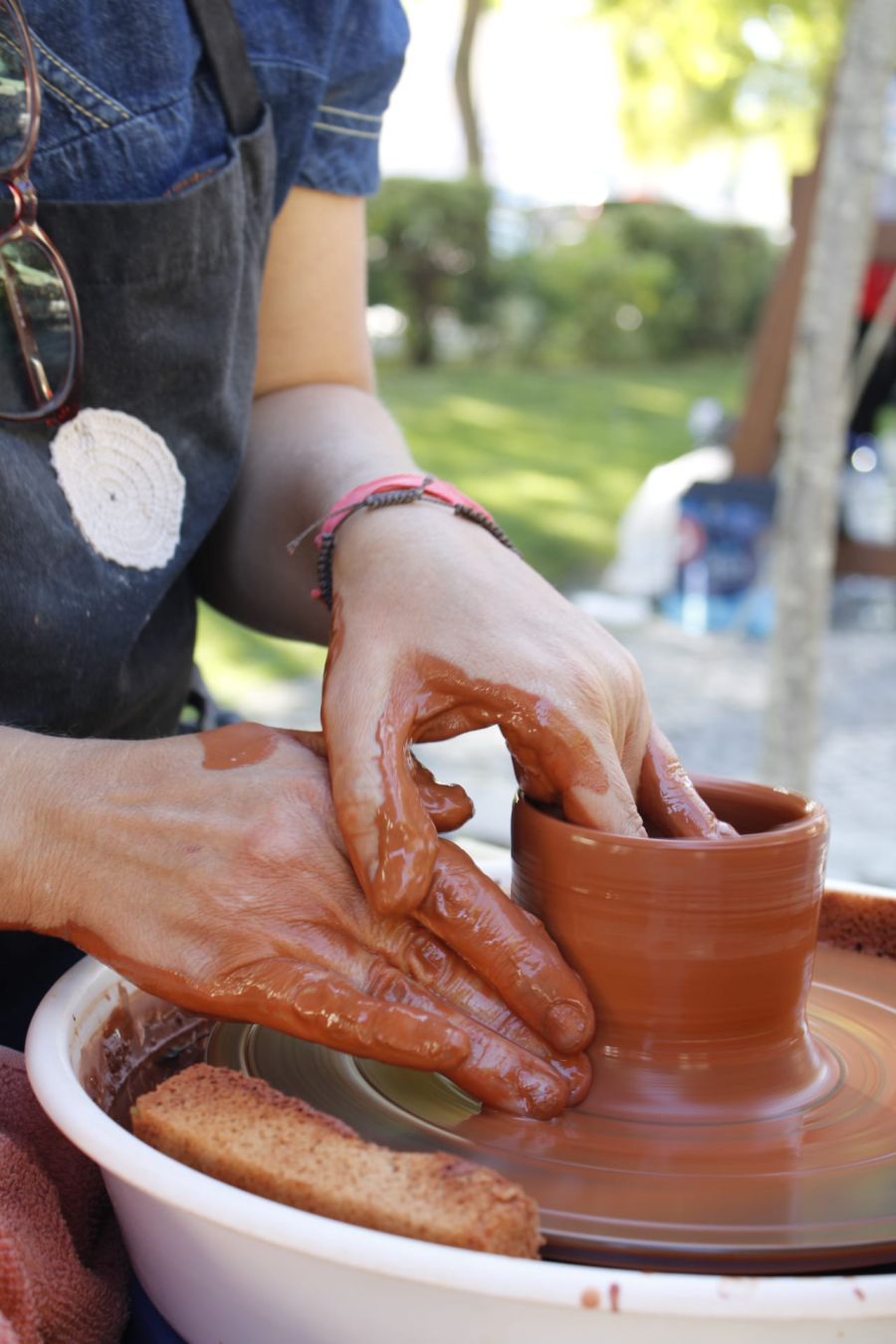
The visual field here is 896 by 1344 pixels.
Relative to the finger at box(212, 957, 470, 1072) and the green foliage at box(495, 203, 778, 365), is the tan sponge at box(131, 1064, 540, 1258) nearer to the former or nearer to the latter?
the finger at box(212, 957, 470, 1072)

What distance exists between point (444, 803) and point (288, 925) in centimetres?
13

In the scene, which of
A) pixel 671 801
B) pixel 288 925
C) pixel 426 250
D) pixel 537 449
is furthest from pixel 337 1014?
pixel 426 250

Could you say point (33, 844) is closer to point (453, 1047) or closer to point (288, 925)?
point (288, 925)

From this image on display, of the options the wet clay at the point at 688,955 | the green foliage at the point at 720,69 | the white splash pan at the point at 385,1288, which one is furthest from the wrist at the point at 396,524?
the green foliage at the point at 720,69

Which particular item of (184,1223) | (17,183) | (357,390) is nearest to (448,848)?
(184,1223)

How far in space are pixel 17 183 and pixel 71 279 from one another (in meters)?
0.08

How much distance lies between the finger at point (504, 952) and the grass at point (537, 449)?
11.2 feet

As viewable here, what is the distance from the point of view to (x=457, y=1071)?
80 cm

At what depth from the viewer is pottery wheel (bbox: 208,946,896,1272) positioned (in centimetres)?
72

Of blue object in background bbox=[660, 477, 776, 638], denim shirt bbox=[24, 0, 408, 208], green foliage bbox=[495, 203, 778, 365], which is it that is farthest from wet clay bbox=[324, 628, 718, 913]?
green foliage bbox=[495, 203, 778, 365]

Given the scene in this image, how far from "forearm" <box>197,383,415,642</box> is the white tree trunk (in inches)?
56.5

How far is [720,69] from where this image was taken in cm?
1341

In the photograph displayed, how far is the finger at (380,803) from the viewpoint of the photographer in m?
0.80

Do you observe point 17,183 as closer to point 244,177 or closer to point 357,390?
point 244,177
